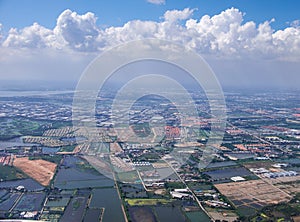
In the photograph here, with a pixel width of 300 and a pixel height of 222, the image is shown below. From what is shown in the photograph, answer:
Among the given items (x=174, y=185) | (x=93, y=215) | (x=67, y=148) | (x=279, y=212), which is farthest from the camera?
(x=67, y=148)

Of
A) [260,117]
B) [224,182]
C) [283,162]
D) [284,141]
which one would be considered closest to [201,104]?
[260,117]

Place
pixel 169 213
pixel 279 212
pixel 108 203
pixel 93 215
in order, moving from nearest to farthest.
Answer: pixel 93 215
pixel 169 213
pixel 279 212
pixel 108 203

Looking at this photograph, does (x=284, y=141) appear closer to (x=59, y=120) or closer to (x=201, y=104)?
(x=201, y=104)

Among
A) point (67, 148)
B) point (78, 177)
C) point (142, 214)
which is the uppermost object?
point (67, 148)

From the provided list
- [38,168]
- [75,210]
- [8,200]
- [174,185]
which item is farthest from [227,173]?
Result: [8,200]

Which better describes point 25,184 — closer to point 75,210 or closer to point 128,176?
point 75,210

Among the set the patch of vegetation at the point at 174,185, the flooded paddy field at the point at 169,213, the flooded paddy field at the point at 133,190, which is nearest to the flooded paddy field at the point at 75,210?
the flooded paddy field at the point at 133,190

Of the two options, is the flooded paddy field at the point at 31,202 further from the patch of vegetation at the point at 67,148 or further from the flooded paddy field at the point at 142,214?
the patch of vegetation at the point at 67,148
